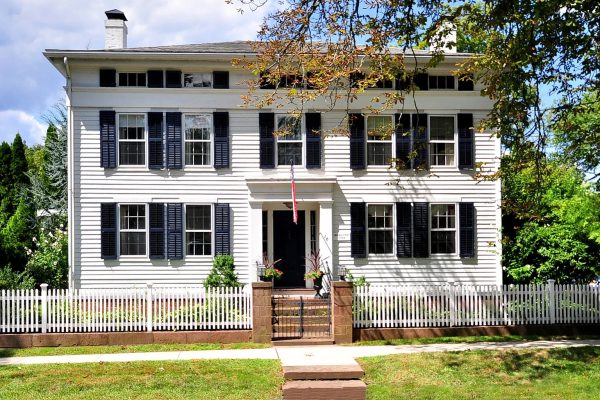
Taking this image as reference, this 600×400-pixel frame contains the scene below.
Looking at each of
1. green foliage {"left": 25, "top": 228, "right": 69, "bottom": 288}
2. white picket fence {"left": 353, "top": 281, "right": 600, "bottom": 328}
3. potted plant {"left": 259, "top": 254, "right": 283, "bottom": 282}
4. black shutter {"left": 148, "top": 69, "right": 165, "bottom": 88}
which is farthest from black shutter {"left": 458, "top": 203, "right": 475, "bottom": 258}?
green foliage {"left": 25, "top": 228, "right": 69, "bottom": 288}

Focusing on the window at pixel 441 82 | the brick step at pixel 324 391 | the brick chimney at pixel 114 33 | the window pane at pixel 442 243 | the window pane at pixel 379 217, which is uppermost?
the brick chimney at pixel 114 33

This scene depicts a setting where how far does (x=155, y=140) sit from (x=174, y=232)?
267cm

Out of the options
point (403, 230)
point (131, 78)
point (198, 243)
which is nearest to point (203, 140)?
point (131, 78)

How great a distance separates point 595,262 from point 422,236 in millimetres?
4762

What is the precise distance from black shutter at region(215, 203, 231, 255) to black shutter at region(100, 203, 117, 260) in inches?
113

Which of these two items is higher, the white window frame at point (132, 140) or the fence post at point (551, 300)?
the white window frame at point (132, 140)

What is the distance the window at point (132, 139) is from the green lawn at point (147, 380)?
25.9ft

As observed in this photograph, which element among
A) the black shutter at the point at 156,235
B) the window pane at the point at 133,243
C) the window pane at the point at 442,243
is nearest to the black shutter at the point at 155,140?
the black shutter at the point at 156,235

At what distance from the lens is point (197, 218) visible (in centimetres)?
1927

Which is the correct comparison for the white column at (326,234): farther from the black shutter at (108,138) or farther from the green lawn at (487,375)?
the green lawn at (487,375)

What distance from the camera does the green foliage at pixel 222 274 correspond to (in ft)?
61.3

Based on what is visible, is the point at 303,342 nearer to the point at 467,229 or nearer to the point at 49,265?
the point at 467,229

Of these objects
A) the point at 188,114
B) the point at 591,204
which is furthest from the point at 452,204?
the point at 188,114

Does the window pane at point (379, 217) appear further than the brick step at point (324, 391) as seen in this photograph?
Yes
